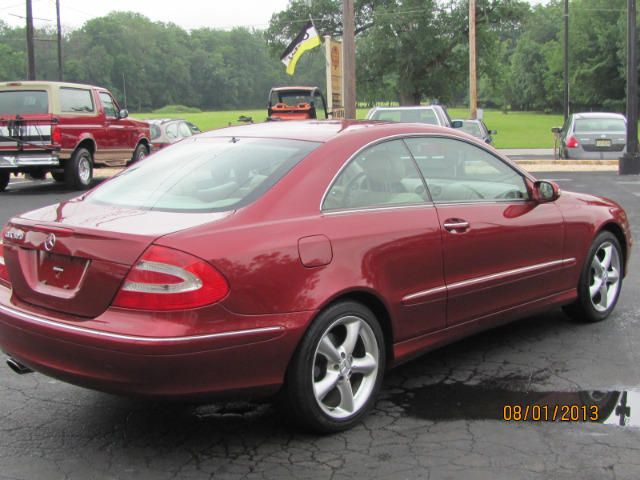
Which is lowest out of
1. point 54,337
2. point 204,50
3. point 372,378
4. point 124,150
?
point 372,378

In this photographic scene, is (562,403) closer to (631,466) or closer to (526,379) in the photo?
(526,379)

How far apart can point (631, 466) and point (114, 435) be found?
2.32 m

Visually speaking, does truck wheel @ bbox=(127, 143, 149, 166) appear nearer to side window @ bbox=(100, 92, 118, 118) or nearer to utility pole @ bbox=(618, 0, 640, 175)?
side window @ bbox=(100, 92, 118, 118)

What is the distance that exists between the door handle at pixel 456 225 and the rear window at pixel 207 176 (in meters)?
0.87

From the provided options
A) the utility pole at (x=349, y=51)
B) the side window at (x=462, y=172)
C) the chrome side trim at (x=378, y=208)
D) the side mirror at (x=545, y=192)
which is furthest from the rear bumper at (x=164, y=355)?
the utility pole at (x=349, y=51)

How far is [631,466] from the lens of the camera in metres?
3.12

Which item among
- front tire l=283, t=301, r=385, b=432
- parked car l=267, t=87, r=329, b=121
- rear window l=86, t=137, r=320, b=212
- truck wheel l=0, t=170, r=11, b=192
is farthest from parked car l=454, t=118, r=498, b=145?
front tire l=283, t=301, r=385, b=432

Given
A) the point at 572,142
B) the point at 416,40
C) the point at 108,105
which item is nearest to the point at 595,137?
the point at 572,142

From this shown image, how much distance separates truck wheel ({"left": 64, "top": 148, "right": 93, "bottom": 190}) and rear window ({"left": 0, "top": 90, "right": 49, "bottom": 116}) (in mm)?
1103

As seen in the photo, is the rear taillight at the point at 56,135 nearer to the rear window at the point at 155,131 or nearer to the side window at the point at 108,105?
the side window at the point at 108,105

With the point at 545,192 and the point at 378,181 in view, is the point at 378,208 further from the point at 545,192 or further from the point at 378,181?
the point at 545,192

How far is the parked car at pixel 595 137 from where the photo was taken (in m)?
18.9

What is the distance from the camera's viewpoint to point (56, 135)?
14164 mm

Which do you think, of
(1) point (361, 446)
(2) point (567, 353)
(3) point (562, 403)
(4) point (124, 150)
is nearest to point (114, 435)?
(1) point (361, 446)
